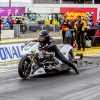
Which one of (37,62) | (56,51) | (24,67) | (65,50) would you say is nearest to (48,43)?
(56,51)

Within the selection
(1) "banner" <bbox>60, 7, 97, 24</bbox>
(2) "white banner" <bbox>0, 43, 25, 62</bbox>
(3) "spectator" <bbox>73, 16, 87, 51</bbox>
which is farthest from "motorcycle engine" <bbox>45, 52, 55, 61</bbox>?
(1) "banner" <bbox>60, 7, 97, 24</bbox>

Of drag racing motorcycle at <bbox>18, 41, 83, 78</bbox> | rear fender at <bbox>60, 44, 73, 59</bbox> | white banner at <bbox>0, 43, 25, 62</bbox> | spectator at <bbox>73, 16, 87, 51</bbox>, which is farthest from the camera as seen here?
spectator at <bbox>73, 16, 87, 51</bbox>

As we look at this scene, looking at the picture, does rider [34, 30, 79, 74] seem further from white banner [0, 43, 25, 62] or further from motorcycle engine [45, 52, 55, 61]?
white banner [0, 43, 25, 62]

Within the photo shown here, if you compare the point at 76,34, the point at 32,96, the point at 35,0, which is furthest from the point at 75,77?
the point at 35,0

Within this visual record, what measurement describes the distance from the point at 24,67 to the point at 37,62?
0.56m

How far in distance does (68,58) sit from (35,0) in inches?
2150

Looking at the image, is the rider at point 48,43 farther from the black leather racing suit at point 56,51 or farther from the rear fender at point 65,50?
the rear fender at point 65,50

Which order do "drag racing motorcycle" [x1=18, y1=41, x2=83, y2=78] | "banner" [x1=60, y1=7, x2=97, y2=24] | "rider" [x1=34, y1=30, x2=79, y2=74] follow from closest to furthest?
"drag racing motorcycle" [x1=18, y1=41, x2=83, y2=78]
"rider" [x1=34, y1=30, x2=79, y2=74]
"banner" [x1=60, y1=7, x2=97, y2=24]

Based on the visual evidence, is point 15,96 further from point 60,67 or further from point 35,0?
point 35,0

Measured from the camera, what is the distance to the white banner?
1666 centimetres

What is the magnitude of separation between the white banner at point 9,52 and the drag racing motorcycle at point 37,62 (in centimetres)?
416

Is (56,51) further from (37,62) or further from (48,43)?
(37,62)

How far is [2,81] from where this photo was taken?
37.2 feet

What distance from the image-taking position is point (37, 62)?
11.9m
